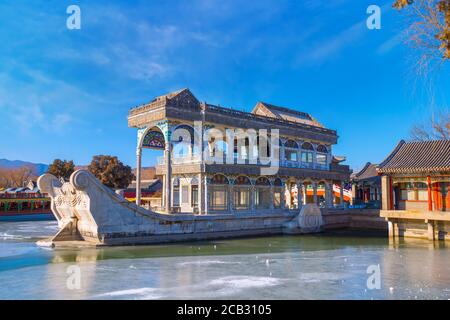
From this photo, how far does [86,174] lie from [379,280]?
13.2m

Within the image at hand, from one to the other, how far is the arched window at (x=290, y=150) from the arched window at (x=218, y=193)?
236 inches

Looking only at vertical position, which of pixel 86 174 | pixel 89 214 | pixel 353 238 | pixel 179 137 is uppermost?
pixel 179 137

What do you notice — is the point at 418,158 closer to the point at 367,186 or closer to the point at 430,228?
the point at 430,228

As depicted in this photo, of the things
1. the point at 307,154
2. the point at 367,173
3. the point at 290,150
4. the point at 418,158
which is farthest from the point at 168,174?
the point at 367,173

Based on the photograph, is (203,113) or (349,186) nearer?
(203,113)

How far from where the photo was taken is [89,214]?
18.2m

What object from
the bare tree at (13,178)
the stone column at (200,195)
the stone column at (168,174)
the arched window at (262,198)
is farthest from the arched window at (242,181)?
the bare tree at (13,178)

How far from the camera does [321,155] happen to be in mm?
32031

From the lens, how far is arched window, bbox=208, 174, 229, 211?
24.4m

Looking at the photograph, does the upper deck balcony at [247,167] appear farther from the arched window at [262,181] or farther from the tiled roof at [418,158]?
the tiled roof at [418,158]

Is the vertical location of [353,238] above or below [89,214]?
below

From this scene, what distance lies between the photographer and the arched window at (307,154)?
30.2 meters

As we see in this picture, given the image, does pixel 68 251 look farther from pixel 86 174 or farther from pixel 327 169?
pixel 327 169
